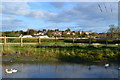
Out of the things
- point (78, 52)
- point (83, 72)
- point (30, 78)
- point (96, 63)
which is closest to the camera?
point (30, 78)

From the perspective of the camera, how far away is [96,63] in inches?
442

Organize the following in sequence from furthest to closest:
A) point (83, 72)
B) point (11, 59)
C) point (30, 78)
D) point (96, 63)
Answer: point (11, 59) → point (96, 63) → point (83, 72) → point (30, 78)

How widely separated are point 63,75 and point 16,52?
6.07m

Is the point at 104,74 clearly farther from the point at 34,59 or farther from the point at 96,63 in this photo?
the point at 34,59

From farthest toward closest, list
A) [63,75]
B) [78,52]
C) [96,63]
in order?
[78,52]
[96,63]
[63,75]

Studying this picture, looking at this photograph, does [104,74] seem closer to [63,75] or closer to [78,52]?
[63,75]

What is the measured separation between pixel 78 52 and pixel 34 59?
2621 millimetres

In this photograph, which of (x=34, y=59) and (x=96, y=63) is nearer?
(x=96, y=63)

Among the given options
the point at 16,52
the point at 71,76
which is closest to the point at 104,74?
the point at 71,76

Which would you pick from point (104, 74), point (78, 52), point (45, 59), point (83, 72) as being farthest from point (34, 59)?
point (104, 74)

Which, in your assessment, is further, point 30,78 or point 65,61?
point 65,61

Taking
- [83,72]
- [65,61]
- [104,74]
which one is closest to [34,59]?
[65,61]

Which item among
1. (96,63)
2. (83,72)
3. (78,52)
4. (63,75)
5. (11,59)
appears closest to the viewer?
(63,75)

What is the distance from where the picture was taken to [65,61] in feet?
38.7
